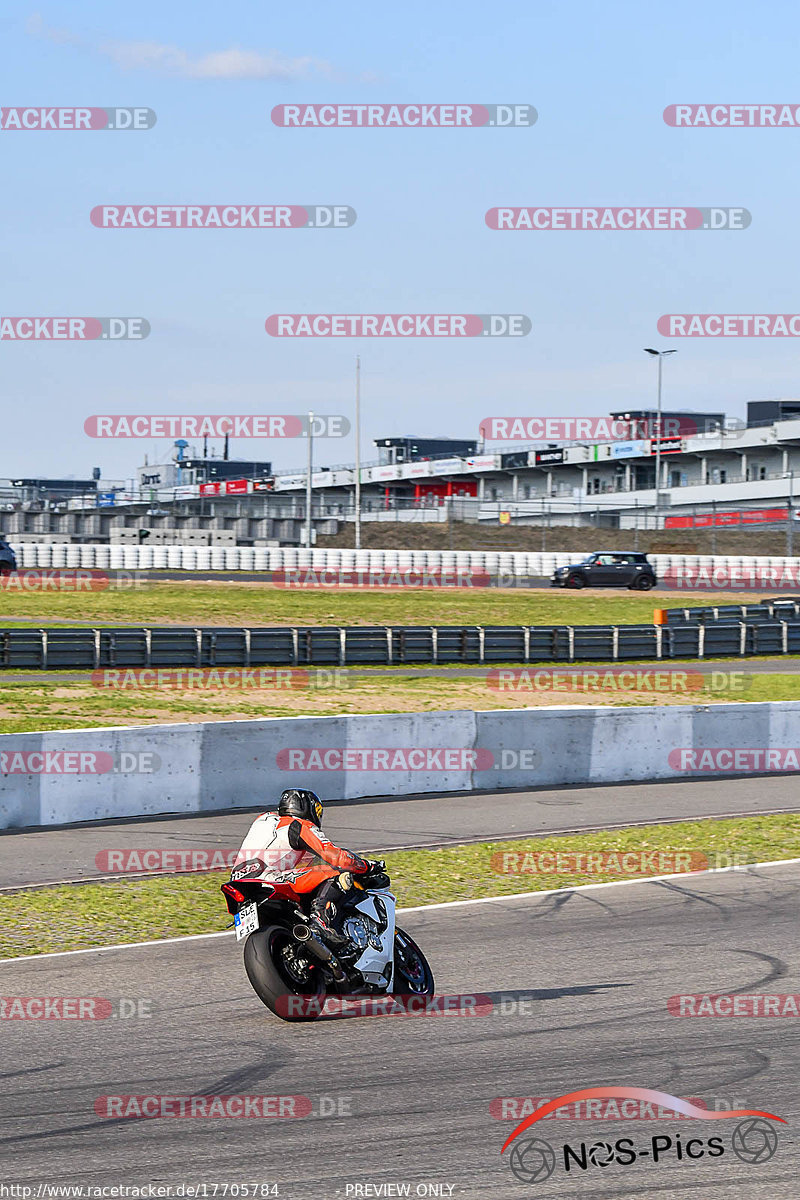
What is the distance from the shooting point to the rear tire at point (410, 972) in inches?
304

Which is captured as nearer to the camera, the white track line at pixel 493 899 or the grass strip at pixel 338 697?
the white track line at pixel 493 899

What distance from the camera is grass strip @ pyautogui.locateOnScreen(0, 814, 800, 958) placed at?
9695 millimetres

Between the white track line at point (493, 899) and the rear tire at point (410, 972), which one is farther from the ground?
the rear tire at point (410, 972)

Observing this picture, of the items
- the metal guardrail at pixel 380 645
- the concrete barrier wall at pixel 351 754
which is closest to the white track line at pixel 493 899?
the concrete barrier wall at pixel 351 754

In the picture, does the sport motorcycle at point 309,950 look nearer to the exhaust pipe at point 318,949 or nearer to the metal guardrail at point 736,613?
the exhaust pipe at point 318,949

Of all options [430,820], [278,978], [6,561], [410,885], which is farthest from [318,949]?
[6,561]

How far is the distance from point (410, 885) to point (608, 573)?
36631mm

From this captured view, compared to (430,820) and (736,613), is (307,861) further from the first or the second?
(736,613)

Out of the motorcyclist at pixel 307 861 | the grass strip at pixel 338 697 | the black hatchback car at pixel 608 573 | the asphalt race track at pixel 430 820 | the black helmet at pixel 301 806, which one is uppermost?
the black hatchback car at pixel 608 573

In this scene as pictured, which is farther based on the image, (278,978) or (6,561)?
(6,561)

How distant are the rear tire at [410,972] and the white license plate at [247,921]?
0.91m

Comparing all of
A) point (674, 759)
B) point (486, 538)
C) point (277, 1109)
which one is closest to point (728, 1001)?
point (277, 1109)

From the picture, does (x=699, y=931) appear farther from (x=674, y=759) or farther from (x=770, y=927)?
(x=674, y=759)

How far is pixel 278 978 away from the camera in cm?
737
